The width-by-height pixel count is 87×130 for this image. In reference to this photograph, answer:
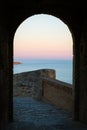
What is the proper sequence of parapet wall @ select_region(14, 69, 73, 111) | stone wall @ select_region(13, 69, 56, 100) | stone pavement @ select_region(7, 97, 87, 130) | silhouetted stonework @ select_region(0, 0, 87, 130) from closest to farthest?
1. stone pavement @ select_region(7, 97, 87, 130)
2. silhouetted stonework @ select_region(0, 0, 87, 130)
3. parapet wall @ select_region(14, 69, 73, 111)
4. stone wall @ select_region(13, 69, 56, 100)

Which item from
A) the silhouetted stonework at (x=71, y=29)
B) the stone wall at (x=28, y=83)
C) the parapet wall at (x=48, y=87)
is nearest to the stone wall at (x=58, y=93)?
the parapet wall at (x=48, y=87)

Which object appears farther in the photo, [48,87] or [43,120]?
[48,87]

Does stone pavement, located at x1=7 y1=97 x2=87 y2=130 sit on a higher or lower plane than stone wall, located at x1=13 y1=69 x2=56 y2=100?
lower

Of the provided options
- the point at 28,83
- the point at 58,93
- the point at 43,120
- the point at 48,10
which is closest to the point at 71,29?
the point at 48,10

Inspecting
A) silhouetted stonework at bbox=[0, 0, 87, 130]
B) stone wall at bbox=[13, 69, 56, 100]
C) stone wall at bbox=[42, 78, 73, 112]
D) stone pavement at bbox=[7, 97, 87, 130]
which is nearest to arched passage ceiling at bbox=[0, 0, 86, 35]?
silhouetted stonework at bbox=[0, 0, 87, 130]

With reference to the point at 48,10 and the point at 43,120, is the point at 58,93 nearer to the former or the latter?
the point at 43,120

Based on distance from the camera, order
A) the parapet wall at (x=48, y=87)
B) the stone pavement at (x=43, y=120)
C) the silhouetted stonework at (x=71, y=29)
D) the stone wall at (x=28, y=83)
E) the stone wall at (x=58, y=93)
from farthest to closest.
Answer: the stone wall at (x=28, y=83)
the parapet wall at (x=48, y=87)
the stone wall at (x=58, y=93)
the silhouetted stonework at (x=71, y=29)
the stone pavement at (x=43, y=120)

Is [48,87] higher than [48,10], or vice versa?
[48,10]

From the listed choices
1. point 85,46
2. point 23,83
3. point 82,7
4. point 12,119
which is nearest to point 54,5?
point 82,7

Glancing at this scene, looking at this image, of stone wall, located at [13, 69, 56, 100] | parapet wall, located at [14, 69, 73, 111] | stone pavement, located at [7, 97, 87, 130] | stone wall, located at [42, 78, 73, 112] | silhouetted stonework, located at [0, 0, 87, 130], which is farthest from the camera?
stone wall, located at [13, 69, 56, 100]

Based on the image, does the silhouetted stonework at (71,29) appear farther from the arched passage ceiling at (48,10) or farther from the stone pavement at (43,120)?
the stone pavement at (43,120)

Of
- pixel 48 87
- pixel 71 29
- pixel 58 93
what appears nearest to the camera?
pixel 71 29

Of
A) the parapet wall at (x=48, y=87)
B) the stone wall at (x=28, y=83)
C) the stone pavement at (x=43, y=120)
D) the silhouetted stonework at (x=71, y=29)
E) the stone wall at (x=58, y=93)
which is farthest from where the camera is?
the stone wall at (x=28, y=83)

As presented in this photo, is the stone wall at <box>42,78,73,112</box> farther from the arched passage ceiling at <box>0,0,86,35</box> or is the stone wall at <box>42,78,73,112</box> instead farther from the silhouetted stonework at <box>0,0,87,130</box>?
the arched passage ceiling at <box>0,0,86,35</box>
